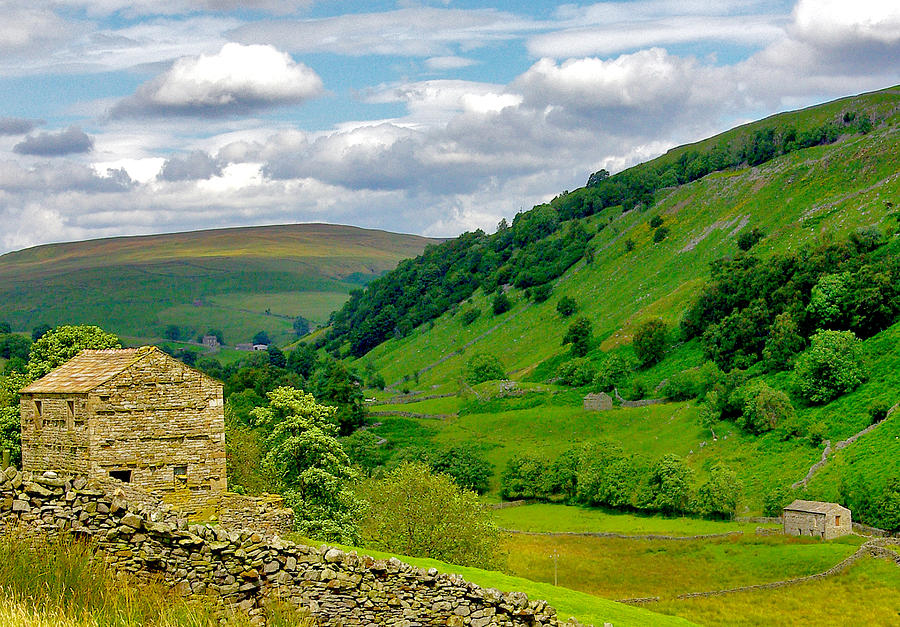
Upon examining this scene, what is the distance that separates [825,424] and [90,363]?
95160 millimetres

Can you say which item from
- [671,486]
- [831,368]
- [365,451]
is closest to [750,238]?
[831,368]

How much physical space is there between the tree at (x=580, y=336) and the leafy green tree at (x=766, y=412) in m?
57.9

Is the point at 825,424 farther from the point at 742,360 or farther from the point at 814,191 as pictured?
the point at 814,191

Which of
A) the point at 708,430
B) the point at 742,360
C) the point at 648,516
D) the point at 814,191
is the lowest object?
the point at 648,516

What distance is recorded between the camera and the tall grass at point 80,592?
478 inches

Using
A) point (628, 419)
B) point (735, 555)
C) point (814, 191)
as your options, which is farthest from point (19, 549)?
point (814, 191)

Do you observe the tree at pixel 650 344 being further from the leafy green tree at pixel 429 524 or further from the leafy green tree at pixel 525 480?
the leafy green tree at pixel 429 524

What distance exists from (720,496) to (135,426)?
256ft

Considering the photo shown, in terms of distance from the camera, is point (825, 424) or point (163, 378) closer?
point (163, 378)

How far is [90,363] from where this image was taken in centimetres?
2778

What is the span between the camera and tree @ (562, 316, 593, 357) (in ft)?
554

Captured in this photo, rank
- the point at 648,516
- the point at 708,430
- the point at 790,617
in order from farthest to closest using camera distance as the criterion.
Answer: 1. the point at 708,430
2. the point at 648,516
3. the point at 790,617

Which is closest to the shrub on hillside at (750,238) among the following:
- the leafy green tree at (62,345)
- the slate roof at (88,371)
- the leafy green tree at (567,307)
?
the leafy green tree at (567,307)

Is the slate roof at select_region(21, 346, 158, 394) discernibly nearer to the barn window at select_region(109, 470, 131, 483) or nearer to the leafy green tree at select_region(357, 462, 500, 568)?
the barn window at select_region(109, 470, 131, 483)
